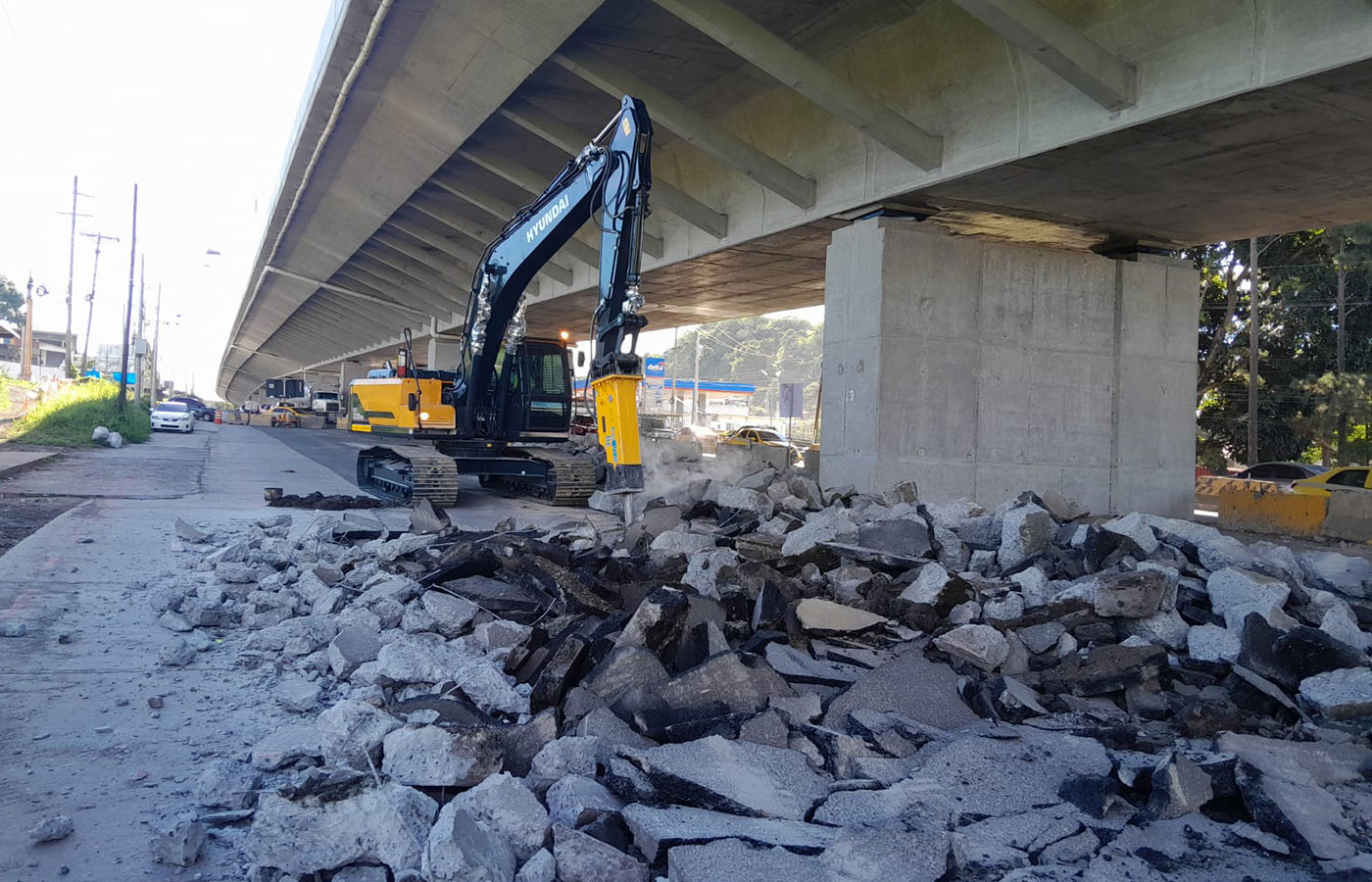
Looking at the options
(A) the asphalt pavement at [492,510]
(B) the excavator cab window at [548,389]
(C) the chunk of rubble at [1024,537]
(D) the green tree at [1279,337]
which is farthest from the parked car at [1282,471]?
(C) the chunk of rubble at [1024,537]

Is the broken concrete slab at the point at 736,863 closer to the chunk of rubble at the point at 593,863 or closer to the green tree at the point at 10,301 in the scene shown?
the chunk of rubble at the point at 593,863

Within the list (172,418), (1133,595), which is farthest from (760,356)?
(1133,595)

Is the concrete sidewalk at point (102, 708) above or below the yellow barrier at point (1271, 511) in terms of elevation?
below

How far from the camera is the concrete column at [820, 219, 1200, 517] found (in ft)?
45.3

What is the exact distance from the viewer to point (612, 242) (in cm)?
1017

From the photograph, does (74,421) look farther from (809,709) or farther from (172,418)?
(809,709)

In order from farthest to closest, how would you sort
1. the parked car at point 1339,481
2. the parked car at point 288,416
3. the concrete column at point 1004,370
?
the parked car at point 288,416 < the parked car at point 1339,481 < the concrete column at point 1004,370

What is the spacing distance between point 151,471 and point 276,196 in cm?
884

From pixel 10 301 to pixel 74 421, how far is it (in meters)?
111

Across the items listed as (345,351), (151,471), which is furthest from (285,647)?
(345,351)

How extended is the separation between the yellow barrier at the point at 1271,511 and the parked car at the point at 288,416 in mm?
57399

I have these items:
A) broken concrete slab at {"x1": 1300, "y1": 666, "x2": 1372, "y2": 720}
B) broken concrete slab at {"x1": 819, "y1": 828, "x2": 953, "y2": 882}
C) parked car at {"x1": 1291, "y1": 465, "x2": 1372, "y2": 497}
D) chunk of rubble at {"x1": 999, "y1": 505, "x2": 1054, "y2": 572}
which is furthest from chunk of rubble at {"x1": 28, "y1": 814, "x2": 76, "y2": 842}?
parked car at {"x1": 1291, "y1": 465, "x2": 1372, "y2": 497}

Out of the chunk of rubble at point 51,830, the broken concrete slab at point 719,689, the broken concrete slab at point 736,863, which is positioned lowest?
the chunk of rubble at point 51,830

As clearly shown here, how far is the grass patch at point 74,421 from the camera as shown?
28391 mm
